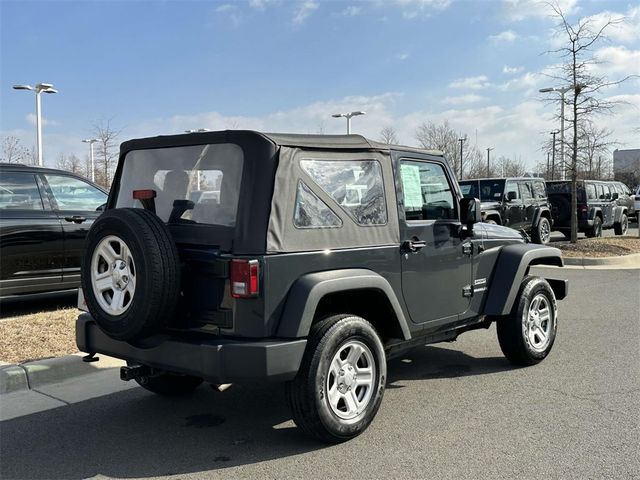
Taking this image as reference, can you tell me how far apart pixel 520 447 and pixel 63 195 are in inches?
237

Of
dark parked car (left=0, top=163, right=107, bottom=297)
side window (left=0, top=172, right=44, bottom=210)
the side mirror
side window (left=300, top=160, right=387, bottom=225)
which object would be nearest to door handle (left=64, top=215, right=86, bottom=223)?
dark parked car (left=0, top=163, right=107, bottom=297)

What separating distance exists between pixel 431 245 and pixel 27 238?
15.6 feet

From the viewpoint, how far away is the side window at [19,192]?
6.74 metres

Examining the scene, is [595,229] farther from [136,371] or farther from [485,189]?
[136,371]

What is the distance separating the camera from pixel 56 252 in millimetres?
6906

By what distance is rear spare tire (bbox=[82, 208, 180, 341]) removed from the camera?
3457 mm

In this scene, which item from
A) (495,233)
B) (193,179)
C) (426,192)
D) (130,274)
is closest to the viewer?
(130,274)

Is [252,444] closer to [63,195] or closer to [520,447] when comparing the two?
[520,447]

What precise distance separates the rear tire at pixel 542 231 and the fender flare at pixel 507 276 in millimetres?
10603

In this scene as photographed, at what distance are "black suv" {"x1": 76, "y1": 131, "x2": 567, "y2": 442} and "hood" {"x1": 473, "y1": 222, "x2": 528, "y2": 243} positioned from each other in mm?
738

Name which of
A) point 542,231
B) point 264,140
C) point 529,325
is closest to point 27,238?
point 264,140

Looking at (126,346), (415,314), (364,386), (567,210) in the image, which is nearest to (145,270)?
(126,346)

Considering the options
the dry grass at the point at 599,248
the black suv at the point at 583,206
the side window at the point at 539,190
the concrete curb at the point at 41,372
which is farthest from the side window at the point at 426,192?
the black suv at the point at 583,206

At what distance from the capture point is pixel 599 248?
47.1 ft
